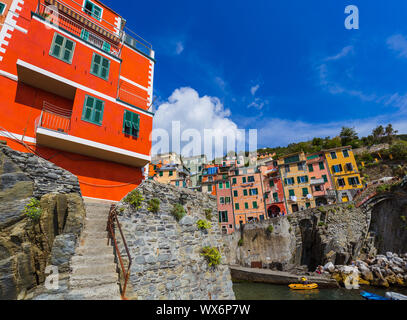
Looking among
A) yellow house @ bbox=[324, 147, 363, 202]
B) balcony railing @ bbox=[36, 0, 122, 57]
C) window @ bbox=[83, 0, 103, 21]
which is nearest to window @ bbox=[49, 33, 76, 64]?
balcony railing @ bbox=[36, 0, 122, 57]

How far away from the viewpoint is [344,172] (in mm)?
38344

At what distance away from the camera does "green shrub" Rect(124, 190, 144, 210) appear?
311 inches

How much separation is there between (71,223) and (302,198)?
1626 inches

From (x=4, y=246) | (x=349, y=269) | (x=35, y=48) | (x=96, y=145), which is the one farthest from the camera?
(x=349, y=269)

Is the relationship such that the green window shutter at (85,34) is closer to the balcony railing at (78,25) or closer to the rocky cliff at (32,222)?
the balcony railing at (78,25)

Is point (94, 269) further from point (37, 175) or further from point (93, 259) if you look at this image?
point (37, 175)

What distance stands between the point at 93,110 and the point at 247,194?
3691 centimetres

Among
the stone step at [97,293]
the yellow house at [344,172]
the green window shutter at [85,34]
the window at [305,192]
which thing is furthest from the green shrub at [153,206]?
the yellow house at [344,172]

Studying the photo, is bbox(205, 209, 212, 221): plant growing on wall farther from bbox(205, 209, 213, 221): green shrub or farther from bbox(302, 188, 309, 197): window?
bbox(302, 188, 309, 197): window

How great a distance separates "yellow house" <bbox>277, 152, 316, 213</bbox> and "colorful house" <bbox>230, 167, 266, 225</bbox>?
16.9 feet

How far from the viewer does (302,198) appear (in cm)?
3909
